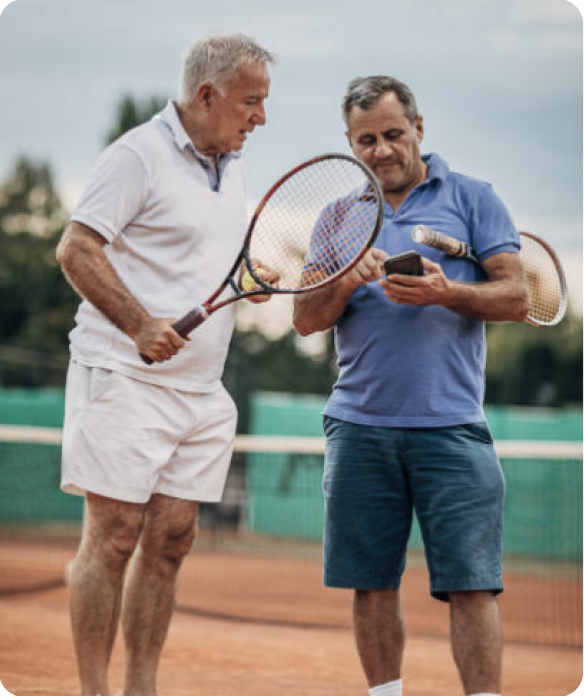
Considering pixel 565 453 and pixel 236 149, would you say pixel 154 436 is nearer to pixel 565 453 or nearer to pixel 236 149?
pixel 236 149

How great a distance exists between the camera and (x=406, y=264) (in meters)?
3.36

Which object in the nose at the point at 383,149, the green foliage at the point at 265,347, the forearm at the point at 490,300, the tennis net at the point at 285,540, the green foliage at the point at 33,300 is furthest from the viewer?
the green foliage at the point at 33,300

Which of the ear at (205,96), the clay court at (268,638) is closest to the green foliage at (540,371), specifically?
the clay court at (268,638)

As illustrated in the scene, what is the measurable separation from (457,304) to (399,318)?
0.77 ft

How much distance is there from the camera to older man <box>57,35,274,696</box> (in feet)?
11.4

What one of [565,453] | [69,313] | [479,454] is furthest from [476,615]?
[69,313]

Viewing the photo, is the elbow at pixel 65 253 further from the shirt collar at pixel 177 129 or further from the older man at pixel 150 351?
the shirt collar at pixel 177 129

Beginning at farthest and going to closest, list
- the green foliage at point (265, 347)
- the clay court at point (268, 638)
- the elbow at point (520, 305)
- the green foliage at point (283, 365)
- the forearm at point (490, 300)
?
the green foliage at point (265, 347)
the green foliage at point (283, 365)
the clay court at point (268, 638)
the elbow at point (520, 305)
the forearm at point (490, 300)

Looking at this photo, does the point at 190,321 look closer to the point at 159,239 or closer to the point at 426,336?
the point at 159,239

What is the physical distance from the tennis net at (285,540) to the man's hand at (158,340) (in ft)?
17.5

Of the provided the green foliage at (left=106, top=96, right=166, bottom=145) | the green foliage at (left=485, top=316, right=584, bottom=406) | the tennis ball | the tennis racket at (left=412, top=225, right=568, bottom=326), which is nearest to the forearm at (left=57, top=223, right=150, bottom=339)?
the tennis ball

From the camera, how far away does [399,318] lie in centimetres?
363

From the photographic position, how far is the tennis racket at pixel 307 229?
11.9 ft

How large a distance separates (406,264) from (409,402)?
0.48 meters
